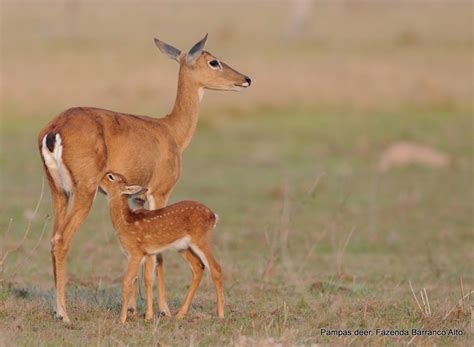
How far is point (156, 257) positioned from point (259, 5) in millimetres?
47873

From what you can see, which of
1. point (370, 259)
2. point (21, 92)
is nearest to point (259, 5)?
point (21, 92)

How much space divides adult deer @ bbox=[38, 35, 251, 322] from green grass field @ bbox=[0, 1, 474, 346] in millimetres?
272

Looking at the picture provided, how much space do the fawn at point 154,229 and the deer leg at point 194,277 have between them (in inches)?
7.1

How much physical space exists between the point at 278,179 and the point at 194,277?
11.4m

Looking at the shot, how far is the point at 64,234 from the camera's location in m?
7.55

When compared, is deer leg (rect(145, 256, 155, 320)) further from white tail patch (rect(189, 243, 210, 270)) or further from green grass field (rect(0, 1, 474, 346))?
white tail patch (rect(189, 243, 210, 270))

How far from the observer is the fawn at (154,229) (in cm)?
742

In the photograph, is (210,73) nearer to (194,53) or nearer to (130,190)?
(194,53)

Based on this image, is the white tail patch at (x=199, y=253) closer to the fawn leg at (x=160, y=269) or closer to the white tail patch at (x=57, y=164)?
the fawn leg at (x=160, y=269)

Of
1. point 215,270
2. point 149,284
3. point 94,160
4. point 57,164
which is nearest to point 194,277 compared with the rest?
point 215,270

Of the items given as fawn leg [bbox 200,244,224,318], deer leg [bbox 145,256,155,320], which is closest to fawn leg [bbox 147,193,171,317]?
deer leg [bbox 145,256,155,320]

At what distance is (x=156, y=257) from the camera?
818 centimetres

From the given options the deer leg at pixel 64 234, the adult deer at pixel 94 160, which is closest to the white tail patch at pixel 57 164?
the adult deer at pixel 94 160

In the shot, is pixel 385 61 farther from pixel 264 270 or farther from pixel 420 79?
pixel 264 270
